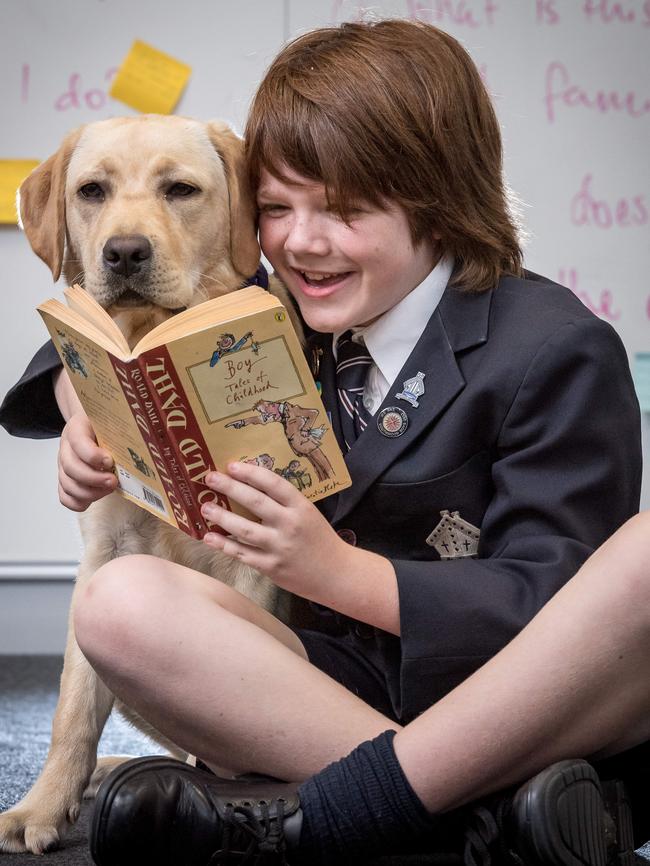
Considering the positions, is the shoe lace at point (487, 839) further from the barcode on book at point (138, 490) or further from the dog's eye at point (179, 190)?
the dog's eye at point (179, 190)


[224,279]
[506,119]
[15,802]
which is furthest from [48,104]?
[15,802]

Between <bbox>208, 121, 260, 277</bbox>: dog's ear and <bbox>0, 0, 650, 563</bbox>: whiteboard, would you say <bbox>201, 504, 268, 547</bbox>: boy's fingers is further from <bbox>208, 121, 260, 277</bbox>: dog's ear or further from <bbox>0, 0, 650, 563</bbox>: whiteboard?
<bbox>0, 0, 650, 563</bbox>: whiteboard

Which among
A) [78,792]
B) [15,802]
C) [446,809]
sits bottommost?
[15,802]

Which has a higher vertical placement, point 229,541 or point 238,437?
point 238,437

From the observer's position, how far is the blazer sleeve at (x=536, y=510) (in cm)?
107

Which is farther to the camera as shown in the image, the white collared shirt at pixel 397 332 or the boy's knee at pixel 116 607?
the white collared shirt at pixel 397 332

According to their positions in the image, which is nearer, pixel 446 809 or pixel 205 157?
pixel 446 809

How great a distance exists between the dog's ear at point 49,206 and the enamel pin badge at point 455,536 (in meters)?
0.57

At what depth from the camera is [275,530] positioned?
1029mm

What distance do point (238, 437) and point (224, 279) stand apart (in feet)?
1.38

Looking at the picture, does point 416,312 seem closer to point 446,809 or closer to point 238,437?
point 238,437

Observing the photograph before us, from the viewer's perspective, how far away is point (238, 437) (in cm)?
101

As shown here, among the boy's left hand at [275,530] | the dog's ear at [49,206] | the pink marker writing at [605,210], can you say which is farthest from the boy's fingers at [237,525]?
the pink marker writing at [605,210]

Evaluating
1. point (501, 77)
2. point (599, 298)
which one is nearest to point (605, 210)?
point (599, 298)
